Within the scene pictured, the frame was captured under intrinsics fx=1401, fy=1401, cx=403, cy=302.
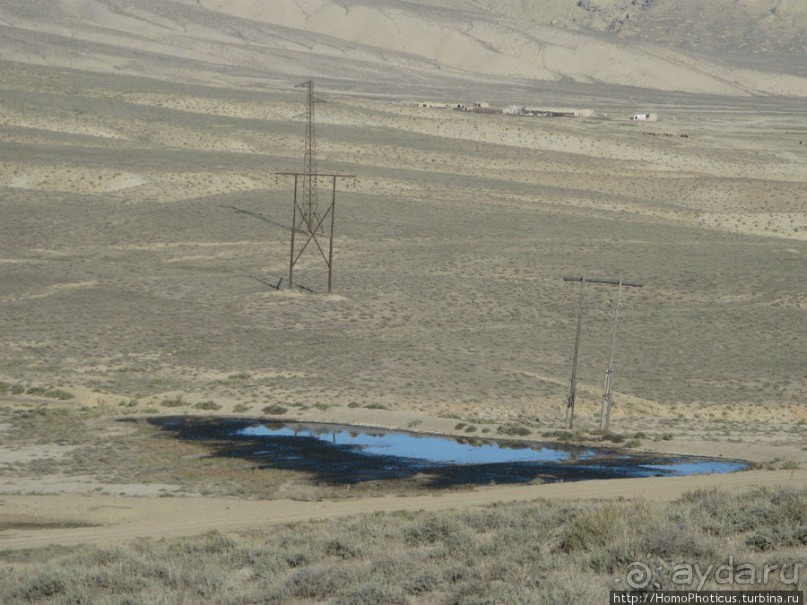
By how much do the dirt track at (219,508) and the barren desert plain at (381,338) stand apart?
0.09 metres

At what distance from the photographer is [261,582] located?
43.4 feet

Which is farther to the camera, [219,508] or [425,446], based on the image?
[425,446]

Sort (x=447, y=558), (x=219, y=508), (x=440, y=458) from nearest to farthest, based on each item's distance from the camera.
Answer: (x=447, y=558), (x=219, y=508), (x=440, y=458)

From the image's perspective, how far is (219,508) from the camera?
19.1m

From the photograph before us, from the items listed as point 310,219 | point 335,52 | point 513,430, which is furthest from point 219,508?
point 335,52

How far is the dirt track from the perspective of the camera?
1727 cm

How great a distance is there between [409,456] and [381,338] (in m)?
14.1

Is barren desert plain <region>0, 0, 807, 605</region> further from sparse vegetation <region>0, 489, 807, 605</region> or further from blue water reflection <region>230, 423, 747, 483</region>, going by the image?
blue water reflection <region>230, 423, 747, 483</region>

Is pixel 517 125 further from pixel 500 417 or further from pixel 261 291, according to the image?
pixel 500 417

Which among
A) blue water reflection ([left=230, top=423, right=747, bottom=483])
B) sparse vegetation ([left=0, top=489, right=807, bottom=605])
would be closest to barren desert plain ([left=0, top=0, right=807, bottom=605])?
sparse vegetation ([left=0, top=489, right=807, bottom=605])

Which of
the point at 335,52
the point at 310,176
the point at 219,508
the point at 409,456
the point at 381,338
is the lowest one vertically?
the point at 381,338

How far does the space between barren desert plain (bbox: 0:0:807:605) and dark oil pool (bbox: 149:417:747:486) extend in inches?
25.6

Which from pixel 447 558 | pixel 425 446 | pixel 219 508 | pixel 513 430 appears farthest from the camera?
pixel 513 430

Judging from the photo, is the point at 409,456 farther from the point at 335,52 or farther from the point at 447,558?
the point at 335,52
